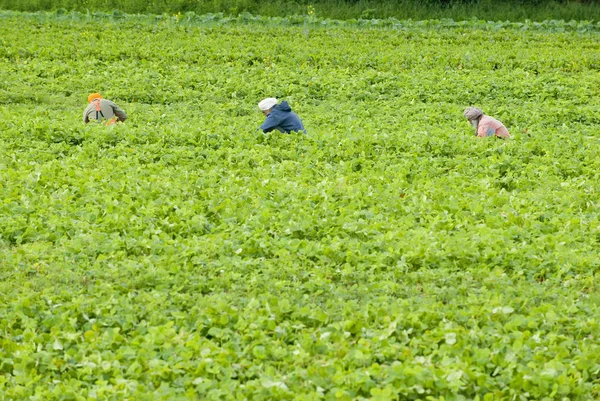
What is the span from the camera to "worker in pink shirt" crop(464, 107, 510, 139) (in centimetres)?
1427

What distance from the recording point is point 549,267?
8391 mm

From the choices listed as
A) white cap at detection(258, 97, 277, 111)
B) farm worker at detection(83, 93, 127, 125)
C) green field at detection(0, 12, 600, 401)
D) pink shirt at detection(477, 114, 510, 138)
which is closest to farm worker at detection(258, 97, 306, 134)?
white cap at detection(258, 97, 277, 111)

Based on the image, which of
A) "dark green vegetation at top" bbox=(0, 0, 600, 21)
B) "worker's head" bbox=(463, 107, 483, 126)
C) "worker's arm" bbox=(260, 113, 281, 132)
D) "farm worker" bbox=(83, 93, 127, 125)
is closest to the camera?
"worker's arm" bbox=(260, 113, 281, 132)

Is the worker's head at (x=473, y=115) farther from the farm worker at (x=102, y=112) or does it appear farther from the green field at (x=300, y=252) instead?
the farm worker at (x=102, y=112)

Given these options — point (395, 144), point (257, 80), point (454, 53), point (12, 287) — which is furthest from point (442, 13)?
point (12, 287)

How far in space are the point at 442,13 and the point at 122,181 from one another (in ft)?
69.7

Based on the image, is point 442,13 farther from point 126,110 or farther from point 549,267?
point 549,267

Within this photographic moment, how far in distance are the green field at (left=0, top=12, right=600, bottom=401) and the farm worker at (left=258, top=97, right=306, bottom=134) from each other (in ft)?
1.62

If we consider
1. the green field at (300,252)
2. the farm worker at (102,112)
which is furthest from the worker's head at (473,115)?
the farm worker at (102,112)

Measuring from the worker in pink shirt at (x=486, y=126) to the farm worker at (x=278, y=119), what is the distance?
8.86 ft

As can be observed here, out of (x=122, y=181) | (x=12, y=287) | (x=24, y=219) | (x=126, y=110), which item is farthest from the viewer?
(x=126, y=110)

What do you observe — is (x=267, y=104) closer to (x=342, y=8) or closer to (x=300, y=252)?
(x=300, y=252)

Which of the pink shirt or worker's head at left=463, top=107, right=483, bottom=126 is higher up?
worker's head at left=463, top=107, right=483, bottom=126

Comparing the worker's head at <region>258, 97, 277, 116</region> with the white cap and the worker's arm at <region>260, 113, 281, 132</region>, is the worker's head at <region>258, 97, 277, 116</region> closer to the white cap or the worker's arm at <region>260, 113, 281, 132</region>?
the white cap
